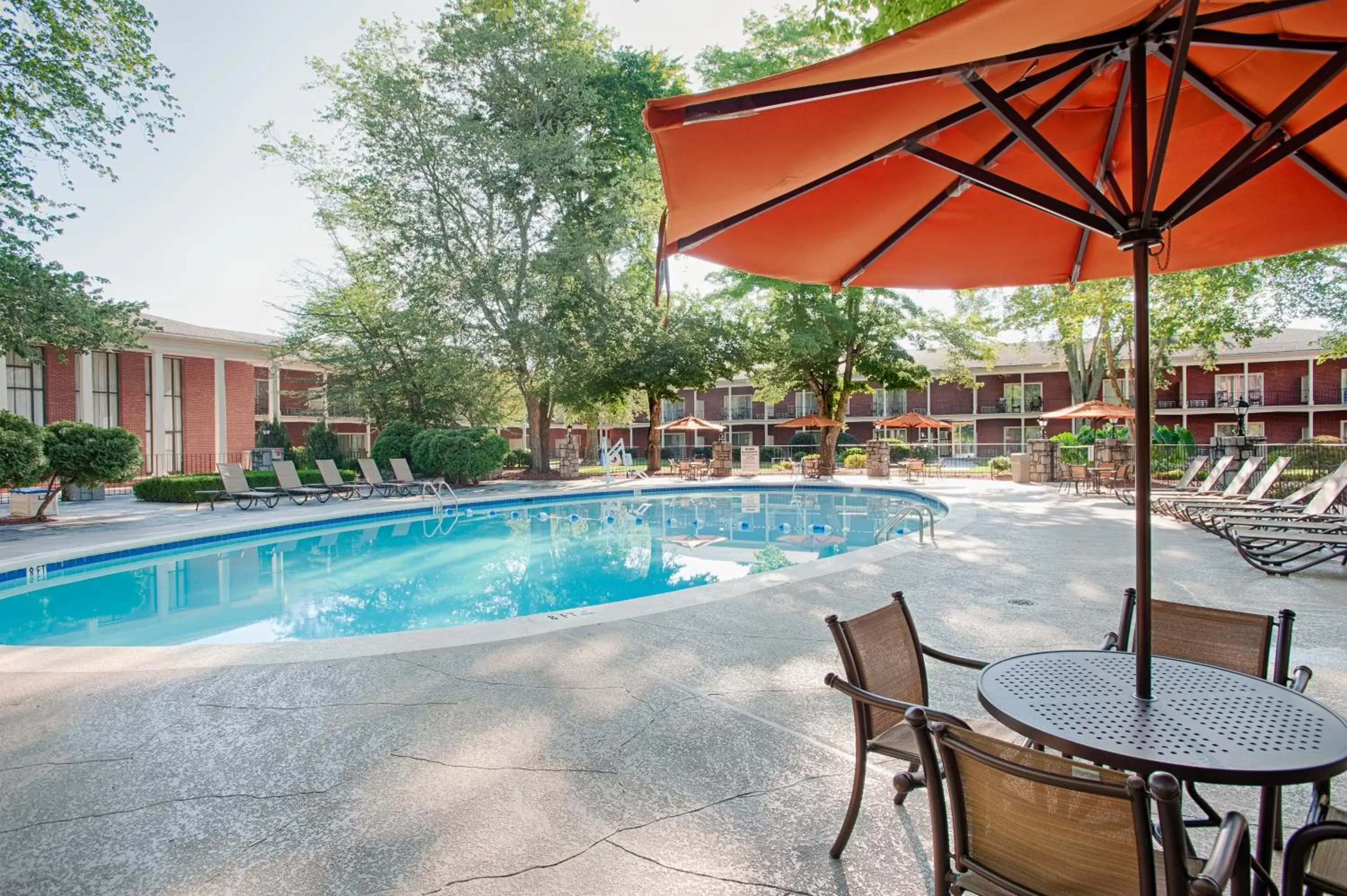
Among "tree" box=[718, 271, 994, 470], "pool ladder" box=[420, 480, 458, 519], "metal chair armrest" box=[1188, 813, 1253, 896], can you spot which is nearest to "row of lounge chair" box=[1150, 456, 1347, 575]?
"metal chair armrest" box=[1188, 813, 1253, 896]

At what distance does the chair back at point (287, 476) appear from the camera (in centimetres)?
1538

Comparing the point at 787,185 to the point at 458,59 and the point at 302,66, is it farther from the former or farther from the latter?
the point at 302,66

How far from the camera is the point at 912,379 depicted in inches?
904

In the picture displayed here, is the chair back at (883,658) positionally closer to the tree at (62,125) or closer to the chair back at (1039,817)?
the chair back at (1039,817)

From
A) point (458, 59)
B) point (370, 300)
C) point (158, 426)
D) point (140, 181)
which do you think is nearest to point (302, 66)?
point (458, 59)

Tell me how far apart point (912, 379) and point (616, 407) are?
33.2 ft

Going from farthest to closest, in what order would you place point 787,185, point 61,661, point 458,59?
point 458,59
point 61,661
point 787,185

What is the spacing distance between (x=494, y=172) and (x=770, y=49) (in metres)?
8.84

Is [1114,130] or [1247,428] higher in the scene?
[1114,130]

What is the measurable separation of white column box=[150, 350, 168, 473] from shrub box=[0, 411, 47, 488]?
1300 centimetres

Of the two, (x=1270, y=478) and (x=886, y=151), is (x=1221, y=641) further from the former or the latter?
(x=1270, y=478)

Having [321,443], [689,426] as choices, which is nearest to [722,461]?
[689,426]

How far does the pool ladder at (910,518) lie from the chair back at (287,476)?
12.3 metres

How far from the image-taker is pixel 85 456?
41.4ft
